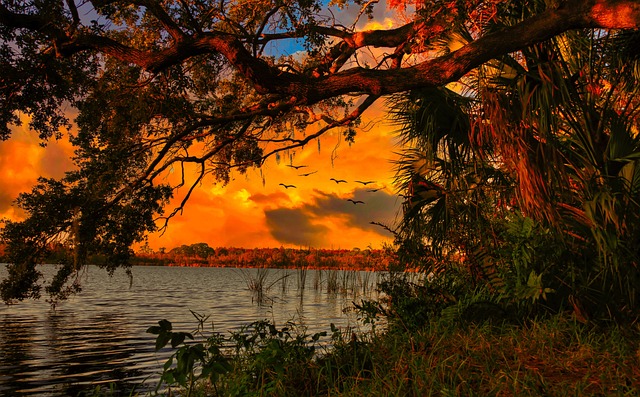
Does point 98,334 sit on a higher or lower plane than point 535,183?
lower

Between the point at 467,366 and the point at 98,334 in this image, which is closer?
the point at 467,366

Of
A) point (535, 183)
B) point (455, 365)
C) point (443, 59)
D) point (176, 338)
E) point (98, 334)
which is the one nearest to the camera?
point (176, 338)

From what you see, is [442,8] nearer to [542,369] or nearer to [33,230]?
[542,369]

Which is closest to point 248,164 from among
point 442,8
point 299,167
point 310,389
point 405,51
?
point 299,167

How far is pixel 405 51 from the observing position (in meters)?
11.9

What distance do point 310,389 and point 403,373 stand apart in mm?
1051

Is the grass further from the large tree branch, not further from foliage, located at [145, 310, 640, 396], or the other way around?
the large tree branch

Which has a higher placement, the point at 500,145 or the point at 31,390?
the point at 500,145

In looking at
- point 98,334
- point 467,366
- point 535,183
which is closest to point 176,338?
point 467,366

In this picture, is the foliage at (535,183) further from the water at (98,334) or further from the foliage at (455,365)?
the water at (98,334)

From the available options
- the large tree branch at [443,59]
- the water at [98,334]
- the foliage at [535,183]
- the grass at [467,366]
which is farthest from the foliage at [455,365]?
the water at [98,334]

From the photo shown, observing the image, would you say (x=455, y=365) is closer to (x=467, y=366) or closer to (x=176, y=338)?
(x=467, y=366)

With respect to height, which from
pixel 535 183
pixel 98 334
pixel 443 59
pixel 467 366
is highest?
pixel 443 59

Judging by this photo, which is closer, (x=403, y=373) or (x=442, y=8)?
(x=403, y=373)
